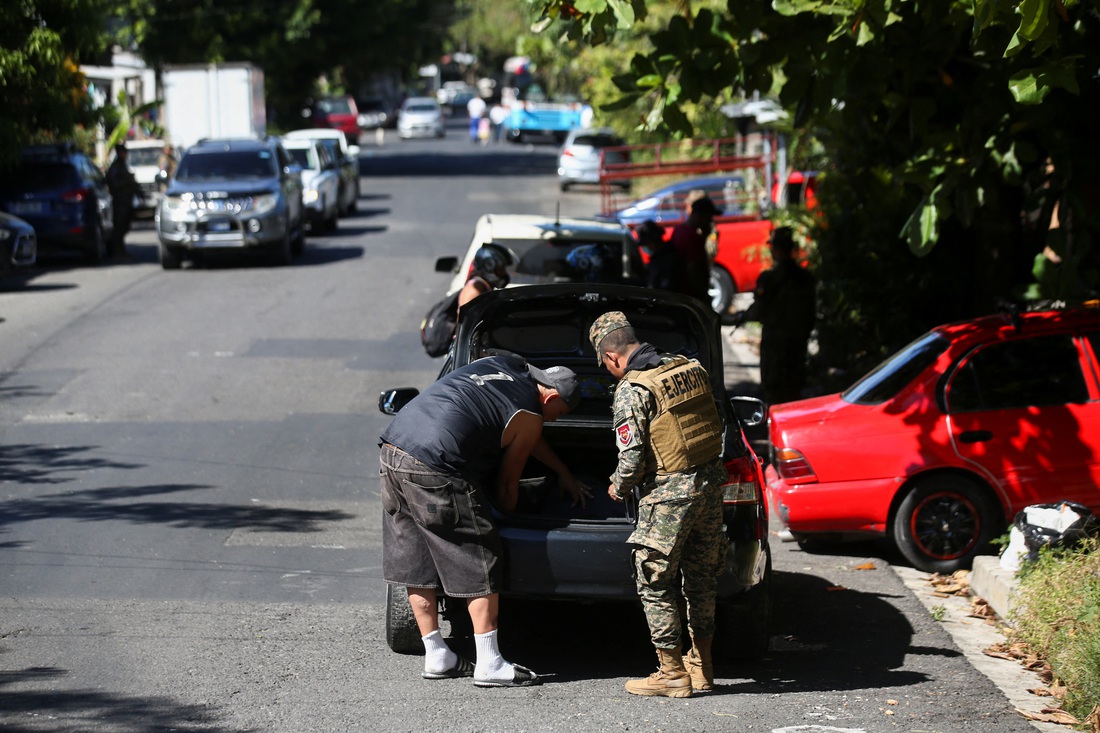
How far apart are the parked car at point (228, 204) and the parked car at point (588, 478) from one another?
1525cm

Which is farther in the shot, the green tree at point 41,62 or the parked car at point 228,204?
the parked car at point 228,204

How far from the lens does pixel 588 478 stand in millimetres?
7199

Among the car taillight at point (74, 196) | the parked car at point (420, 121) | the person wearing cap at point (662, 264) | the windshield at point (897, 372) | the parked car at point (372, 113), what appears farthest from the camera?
the parked car at point (372, 113)

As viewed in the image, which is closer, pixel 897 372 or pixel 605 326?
pixel 605 326

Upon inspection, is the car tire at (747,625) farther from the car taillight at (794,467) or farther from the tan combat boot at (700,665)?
the car taillight at (794,467)

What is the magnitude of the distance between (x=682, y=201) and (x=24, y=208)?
1071cm

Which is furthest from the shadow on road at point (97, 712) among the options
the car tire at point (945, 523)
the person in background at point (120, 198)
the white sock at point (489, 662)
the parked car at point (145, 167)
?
the parked car at point (145, 167)

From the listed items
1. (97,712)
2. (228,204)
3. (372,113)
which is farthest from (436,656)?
(372,113)

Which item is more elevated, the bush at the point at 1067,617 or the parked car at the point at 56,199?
the parked car at the point at 56,199

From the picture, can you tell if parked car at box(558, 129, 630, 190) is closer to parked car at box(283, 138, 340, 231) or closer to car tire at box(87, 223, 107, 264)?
parked car at box(283, 138, 340, 231)

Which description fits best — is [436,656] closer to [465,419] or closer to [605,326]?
[465,419]

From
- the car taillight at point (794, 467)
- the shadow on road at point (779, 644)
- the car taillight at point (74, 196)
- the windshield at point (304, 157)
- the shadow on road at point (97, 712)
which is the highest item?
the windshield at point (304, 157)

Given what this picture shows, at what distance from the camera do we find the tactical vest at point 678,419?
580 centimetres

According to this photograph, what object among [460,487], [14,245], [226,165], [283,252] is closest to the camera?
[460,487]
